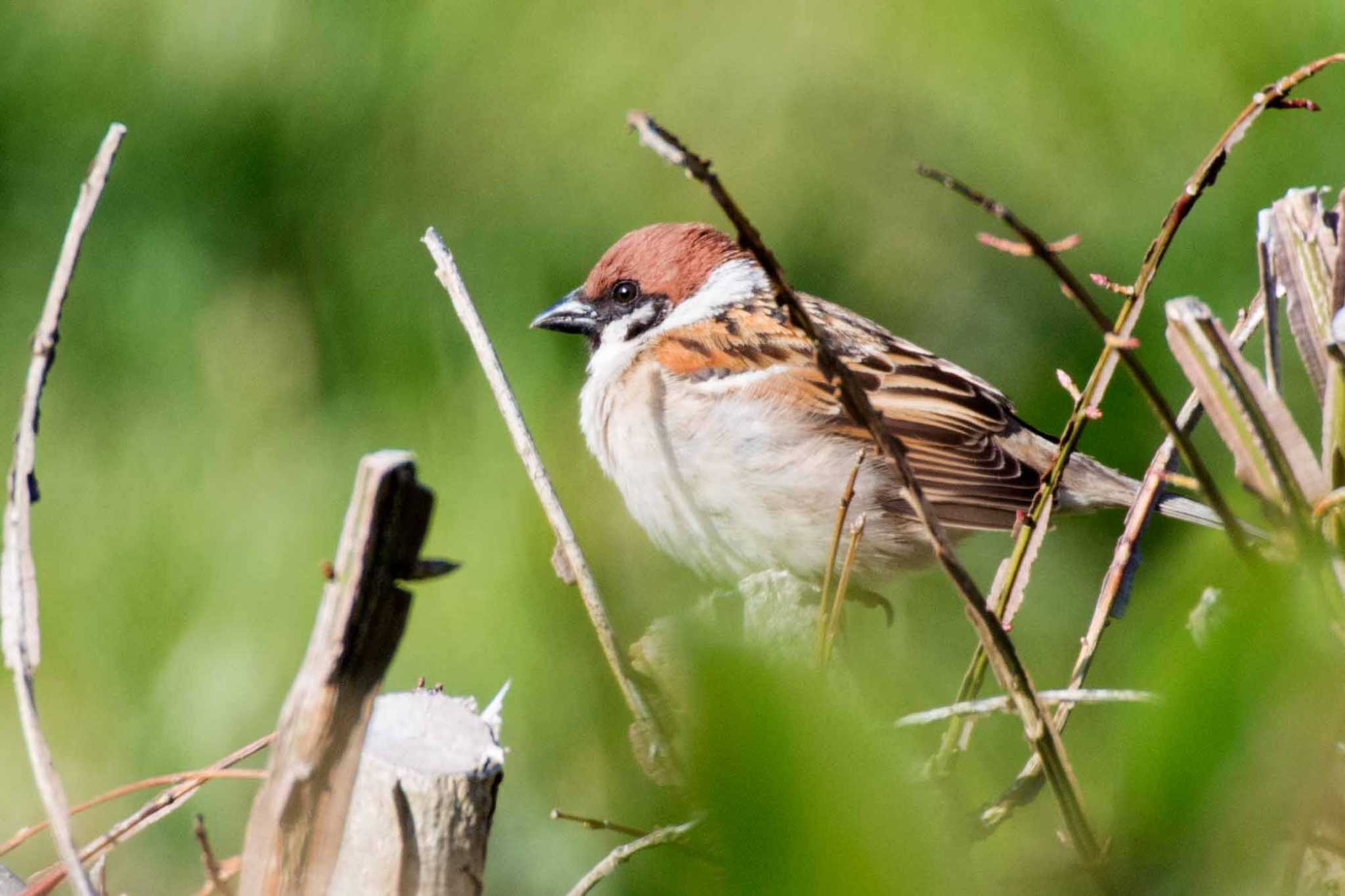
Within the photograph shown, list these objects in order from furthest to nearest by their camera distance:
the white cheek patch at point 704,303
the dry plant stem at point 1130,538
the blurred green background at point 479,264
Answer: the white cheek patch at point 704,303
the blurred green background at point 479,264
the dry plant stem at point 1130,538

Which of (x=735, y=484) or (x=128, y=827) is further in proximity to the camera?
(x=735, y=484)

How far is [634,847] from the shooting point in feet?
1.71

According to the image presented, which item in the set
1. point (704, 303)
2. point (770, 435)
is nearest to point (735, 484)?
point (770, 435)

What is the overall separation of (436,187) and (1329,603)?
169 centimetres

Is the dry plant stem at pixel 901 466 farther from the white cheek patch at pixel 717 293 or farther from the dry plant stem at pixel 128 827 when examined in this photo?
the white cheek patch at pixel 717 293

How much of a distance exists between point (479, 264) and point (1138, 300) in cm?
115

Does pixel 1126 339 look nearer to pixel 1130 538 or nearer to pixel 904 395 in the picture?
pixel 1130 538

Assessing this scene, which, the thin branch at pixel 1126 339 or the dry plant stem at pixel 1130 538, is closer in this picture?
the thin branch at pixel 1126 339

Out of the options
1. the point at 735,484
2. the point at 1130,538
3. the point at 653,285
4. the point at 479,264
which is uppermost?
the point at 479,264

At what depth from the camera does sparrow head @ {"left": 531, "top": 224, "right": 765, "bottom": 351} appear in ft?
6.34

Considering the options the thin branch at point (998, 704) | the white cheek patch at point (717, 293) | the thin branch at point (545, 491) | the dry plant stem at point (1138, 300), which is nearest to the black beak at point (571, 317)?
the white cheek patch at point (717, 293)

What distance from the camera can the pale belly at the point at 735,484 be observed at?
1.87 meters

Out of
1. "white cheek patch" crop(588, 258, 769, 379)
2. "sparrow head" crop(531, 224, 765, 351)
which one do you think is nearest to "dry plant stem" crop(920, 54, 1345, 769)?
"sparrow head" crop(531, 224, 765, 351)

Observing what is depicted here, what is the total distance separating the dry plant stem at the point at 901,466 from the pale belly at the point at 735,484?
1.21 metres
